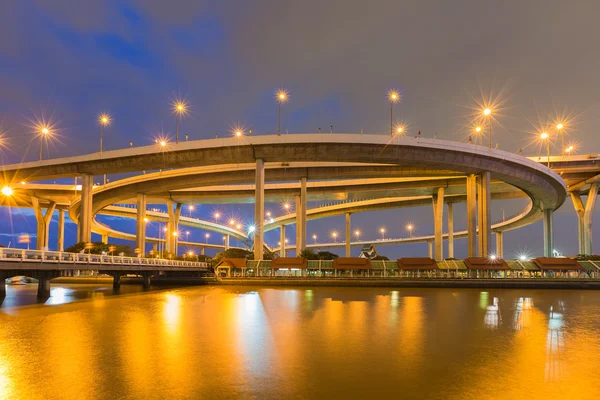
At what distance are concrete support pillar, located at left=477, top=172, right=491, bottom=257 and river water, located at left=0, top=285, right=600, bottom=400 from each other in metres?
43.1

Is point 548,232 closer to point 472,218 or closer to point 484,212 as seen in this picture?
point 484,212

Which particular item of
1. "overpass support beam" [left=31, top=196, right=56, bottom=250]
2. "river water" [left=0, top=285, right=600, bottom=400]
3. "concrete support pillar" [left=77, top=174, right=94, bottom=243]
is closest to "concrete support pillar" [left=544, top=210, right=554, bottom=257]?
"river water" [left=0, top=285, right=600, bottom=400]

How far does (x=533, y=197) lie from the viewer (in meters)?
79.8

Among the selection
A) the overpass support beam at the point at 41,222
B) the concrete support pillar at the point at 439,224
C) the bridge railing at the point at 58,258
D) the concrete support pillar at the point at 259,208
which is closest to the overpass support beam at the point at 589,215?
the concrete support pillar at the point at 439,224

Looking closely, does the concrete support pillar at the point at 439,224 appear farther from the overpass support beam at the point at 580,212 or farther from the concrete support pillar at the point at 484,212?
the overpass support beam at the point at 580,212

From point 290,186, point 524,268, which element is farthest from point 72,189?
point 524,268

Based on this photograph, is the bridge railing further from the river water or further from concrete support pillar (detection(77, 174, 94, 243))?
concrete support pillar (detection(77, 174, 94, 243))

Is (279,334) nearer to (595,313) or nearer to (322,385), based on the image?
(322,385)

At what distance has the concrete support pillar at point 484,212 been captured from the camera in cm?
6359

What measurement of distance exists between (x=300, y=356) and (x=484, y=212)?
2390 inches

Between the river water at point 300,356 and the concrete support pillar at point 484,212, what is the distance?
43.1 metres

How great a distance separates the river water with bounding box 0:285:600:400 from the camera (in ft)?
30.4

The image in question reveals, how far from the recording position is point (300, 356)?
12.4m

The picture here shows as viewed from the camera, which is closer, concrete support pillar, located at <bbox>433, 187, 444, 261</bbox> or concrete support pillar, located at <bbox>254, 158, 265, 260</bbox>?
concrete support pillar, located at <bbox>254, 158, 265, 260</bbox>
